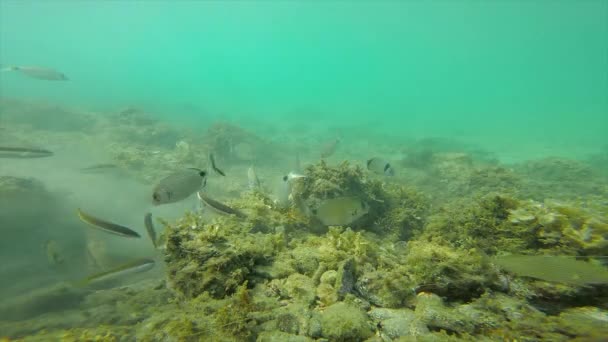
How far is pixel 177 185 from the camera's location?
310 cm

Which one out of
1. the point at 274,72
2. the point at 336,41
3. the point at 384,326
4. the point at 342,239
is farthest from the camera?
the point at 274,72

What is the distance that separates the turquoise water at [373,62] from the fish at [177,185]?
29.9 metres

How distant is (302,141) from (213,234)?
782 inches

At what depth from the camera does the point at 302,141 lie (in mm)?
22188

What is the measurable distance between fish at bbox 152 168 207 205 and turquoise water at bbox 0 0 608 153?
29.9 m

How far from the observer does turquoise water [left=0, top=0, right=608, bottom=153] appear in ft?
135

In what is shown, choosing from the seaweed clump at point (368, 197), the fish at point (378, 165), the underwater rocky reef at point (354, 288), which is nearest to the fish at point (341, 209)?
the underwater rocky reef at point (354, 288)

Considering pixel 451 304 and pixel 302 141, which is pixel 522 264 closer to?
pixel 451 304

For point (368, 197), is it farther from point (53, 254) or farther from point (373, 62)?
point (373, 62)

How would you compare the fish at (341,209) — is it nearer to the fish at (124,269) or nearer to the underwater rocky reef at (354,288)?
the underwater rocky reef at (354,288)

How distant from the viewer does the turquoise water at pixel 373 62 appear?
135ft

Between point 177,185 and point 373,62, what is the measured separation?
676 feet

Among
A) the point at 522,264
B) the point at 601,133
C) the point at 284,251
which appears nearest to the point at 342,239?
the point at 284,251

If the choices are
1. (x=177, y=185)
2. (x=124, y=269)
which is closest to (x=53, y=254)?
(x=124, y=269)
